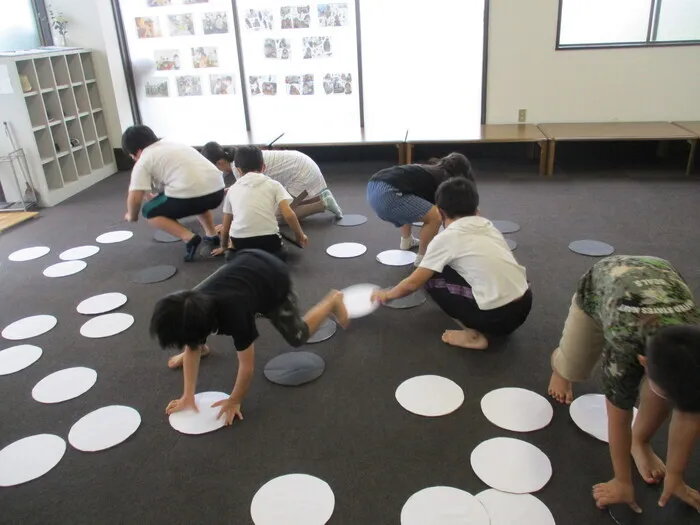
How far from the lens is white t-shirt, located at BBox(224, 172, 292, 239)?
291cm

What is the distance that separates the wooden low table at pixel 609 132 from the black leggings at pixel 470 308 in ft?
9.07

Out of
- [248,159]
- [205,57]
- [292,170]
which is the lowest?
[292,170]

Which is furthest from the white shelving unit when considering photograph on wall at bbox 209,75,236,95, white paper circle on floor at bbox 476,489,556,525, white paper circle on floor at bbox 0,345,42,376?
white paper circle on floor at bbox 476,489,556,525

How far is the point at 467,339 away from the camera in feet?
7.43

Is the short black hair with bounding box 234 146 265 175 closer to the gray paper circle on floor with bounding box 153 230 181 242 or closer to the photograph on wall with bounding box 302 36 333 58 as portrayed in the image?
the gray paper circle on floor with bounding box 153 230 181 242

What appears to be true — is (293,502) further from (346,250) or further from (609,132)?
(609,132)

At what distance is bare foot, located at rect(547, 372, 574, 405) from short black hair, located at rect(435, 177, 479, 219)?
27.4 inches

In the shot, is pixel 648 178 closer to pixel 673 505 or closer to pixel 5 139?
pixel 673 505

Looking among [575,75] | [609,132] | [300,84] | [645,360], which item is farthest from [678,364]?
[300,84]

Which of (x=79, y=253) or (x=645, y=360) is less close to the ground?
(x=645, y=360)

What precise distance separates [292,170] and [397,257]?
1.02 meters

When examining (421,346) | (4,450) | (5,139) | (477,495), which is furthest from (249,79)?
(477,495)

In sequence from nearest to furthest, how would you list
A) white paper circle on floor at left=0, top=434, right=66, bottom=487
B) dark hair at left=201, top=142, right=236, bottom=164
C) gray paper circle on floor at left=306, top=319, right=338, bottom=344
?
white paper circle on floor at left=0, top=434, right=66, bottom=487 → gray paper circle on floor at left=306, top=319, right=338, bottom=344 → dark hair at left=201, top=142, right=236, bottom=164

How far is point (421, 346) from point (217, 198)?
5.93 feet
